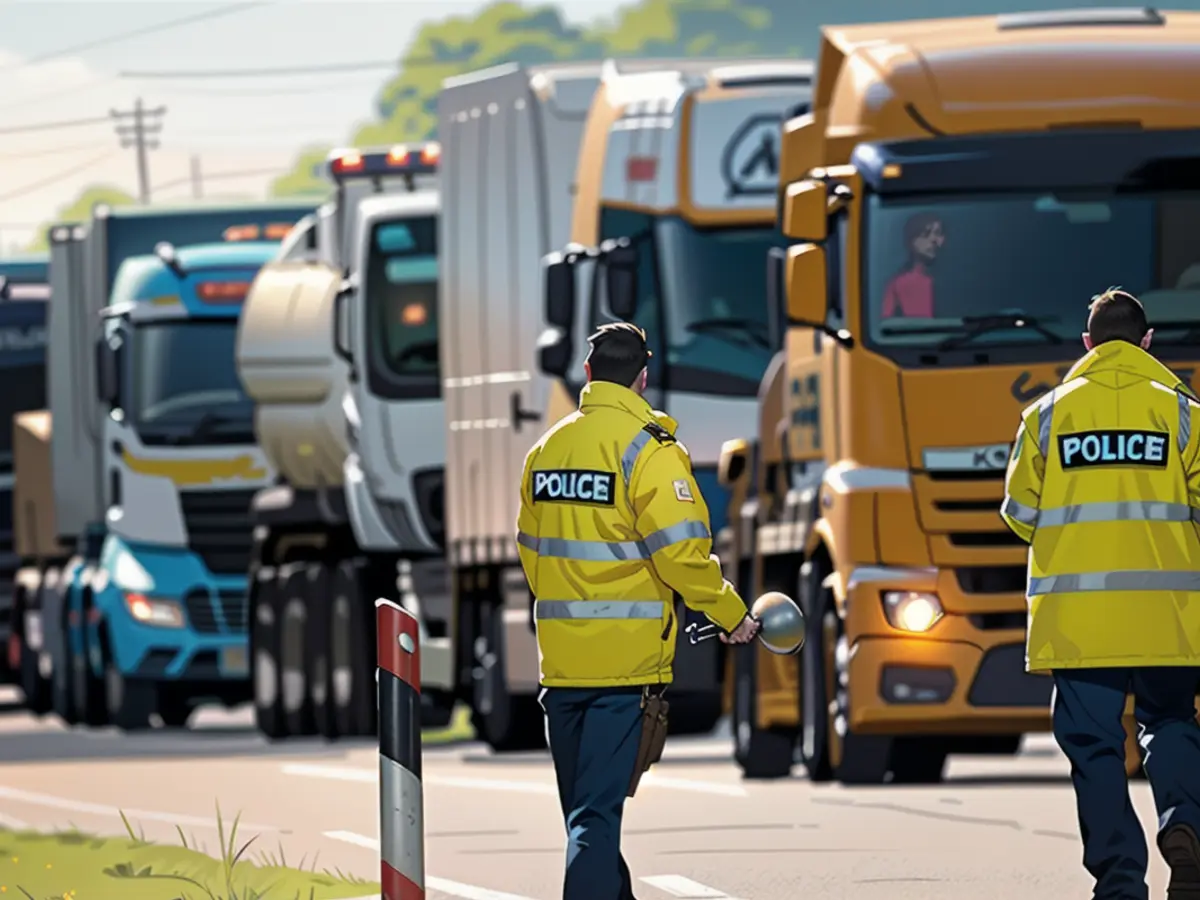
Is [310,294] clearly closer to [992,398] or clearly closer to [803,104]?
[803,104]

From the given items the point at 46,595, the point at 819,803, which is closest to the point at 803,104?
the point at 819,803

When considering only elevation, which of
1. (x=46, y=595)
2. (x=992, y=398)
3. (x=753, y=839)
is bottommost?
(x=46, y=595)

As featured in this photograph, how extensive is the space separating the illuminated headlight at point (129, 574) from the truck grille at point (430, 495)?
4.95 metres

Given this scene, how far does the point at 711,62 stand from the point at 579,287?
187 cm

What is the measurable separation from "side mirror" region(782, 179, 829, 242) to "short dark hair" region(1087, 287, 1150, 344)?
673 cm

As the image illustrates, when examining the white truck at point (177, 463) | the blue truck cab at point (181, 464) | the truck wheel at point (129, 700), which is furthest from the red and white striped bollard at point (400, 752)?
the truck wheel at point (129, 700)

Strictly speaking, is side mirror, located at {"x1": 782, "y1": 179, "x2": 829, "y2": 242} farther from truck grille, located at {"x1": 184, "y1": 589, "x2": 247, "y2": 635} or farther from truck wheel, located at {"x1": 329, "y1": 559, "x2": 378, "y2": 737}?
truck grille, located at {"x1": 184, "y1": 589, "x2": 247, "y2": 635}

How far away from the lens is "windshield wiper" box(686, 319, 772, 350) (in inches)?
852

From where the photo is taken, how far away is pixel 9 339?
3812 cm

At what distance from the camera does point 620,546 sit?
1031 centimetres

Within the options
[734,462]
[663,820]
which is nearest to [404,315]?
[734,462]

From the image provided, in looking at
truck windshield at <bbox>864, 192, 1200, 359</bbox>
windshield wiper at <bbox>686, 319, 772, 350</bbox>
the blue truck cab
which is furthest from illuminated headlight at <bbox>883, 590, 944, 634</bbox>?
the blue truck cab

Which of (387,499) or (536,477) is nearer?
(536,477)

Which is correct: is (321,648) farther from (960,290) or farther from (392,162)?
(960,290)
